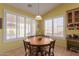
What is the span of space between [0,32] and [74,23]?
52.7 inches

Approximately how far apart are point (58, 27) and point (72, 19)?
328 mm

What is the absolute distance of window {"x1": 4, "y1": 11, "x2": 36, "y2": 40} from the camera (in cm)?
145

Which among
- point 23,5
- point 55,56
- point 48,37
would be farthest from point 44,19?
point 55,56

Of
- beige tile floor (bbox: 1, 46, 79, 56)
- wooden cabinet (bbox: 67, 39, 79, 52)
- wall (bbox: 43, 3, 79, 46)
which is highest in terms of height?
wall (bbox: 43, 3, 79, 46)

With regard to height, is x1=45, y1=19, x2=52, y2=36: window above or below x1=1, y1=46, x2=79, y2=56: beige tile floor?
above

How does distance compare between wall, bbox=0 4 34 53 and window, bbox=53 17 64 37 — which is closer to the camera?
wall, bbox=0 4 34 53

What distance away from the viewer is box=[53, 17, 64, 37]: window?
1544 millimetres

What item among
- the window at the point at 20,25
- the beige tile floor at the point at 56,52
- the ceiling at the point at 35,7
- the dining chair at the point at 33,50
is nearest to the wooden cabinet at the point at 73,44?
the beige tile floor at the point at 56,52

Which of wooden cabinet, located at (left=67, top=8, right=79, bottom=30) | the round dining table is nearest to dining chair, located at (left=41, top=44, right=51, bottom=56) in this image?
the round dining table

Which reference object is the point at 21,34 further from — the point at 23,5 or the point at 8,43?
the point at 23,5

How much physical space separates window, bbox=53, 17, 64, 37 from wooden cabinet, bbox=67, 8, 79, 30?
13cm

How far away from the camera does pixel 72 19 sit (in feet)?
5.39

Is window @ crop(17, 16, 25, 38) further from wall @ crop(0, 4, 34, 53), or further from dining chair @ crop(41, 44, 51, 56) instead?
dining chair @ crop(41, 44, 51, 56)

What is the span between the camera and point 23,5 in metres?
1.52
